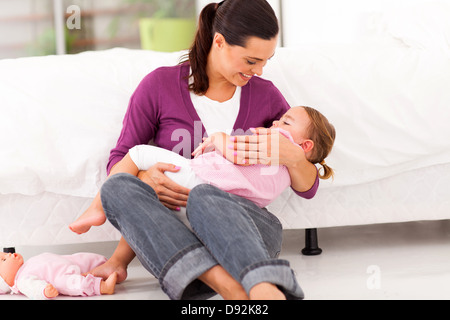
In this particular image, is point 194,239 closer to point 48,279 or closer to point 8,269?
point 48,279

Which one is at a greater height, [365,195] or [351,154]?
[351,154]

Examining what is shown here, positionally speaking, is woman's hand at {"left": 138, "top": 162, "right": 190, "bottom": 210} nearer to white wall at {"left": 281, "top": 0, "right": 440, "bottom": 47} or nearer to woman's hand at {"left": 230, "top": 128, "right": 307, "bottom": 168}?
woman's hand at {"left": 230, "top": 128, "right": 307, "bottom": 168}

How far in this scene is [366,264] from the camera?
1540mm

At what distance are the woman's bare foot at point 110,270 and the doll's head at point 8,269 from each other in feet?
0.56

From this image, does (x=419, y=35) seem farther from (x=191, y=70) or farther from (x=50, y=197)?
(x=50, y=197)

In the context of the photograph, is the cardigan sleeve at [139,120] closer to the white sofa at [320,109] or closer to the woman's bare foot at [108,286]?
the white sofa at [320,109]

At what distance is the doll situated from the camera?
4.19ft

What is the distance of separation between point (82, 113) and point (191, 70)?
12.5 inches

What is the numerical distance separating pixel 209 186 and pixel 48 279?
44cm

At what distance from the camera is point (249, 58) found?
1.39m

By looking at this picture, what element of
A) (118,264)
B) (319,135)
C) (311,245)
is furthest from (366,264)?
(118,264)

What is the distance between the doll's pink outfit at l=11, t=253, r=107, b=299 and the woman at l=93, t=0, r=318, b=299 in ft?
0.21

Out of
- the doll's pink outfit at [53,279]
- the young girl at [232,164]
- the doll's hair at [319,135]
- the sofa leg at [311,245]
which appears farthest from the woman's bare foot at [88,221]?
the sofa leg at [311,245]
